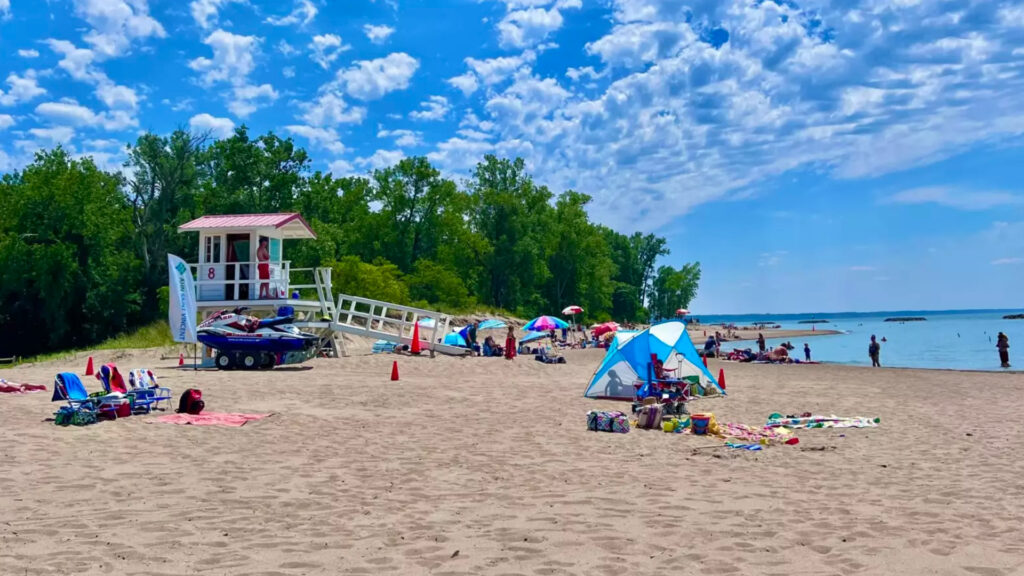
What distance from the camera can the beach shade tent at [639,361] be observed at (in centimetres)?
1614

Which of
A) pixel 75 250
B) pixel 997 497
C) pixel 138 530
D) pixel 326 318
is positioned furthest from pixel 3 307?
pixel 997 497

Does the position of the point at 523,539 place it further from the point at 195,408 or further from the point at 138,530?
the point at 195,408

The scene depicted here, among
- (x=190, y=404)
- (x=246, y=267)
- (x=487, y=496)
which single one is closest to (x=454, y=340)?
(x=246, y=267)

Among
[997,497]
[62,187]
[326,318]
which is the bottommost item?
[997,497]

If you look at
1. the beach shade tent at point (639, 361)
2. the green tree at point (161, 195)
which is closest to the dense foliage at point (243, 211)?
the green tree at point (161, 195)

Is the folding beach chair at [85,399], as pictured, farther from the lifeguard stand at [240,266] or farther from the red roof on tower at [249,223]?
the red roof on tower at [249,223]

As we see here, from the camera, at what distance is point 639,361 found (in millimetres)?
16094

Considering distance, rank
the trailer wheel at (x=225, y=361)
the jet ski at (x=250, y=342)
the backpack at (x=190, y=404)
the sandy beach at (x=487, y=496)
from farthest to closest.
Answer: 1. the trailer wheel at (x=225, y=361)
2. the jet ski at (x=250, y=342)
3. the backpack at (x=190, y=404)
4. the sandy beach at (x=487, y=496)

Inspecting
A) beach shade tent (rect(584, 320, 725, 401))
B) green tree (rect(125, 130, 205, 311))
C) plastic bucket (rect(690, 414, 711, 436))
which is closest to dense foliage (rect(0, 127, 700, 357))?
green tree (rect(125, 130, 205, 311))

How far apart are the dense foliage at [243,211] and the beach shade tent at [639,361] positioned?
23553mm

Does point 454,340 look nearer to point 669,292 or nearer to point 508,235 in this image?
point 508,235

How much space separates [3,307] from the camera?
4100 centimetres

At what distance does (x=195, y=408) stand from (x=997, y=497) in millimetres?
11395

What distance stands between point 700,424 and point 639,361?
4659mm
